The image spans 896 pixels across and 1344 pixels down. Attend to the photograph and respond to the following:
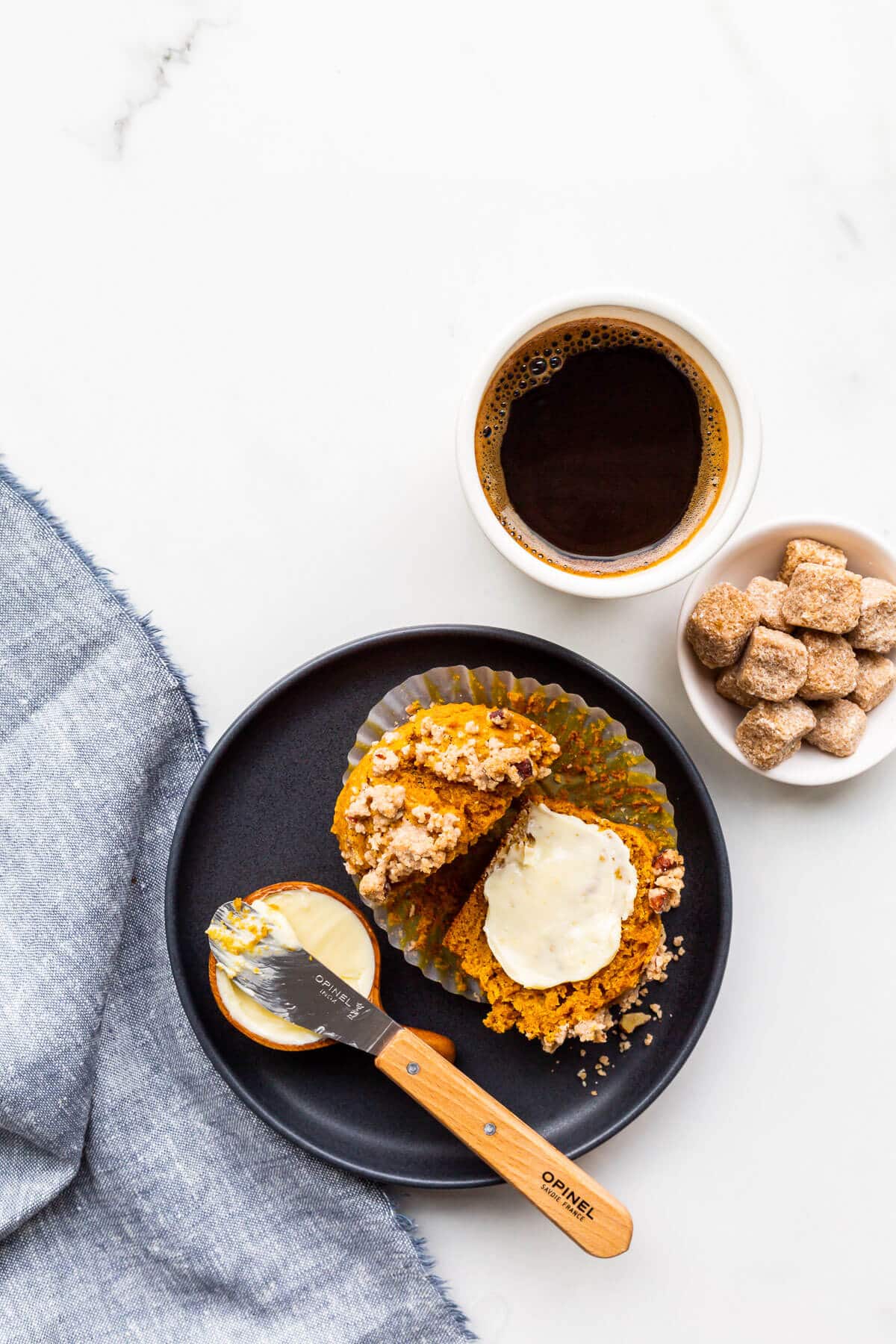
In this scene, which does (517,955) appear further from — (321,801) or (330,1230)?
(330,1230)

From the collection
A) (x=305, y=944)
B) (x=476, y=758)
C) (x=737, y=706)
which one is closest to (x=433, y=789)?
(x=476, y=758)

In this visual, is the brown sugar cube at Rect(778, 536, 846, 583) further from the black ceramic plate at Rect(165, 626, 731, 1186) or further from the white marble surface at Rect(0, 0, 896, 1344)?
the black ceramic plate at Rect(165, 626, 731, 1186)

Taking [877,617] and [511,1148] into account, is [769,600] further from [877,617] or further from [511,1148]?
[511,1148]

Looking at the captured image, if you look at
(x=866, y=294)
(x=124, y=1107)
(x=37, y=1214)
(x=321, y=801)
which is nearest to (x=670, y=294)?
(x=866, y=294)

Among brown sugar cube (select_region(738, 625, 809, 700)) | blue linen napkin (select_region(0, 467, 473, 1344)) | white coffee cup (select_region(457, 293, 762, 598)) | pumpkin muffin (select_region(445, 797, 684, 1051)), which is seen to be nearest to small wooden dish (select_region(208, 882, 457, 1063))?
pumpkin muffin (select_region(445, 797, 684, 1051))

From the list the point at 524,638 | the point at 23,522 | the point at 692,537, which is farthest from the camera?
the point at 23,522

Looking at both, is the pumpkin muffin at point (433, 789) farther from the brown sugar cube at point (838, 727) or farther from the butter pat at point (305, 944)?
the brown sugar cube at point (838, 727)
